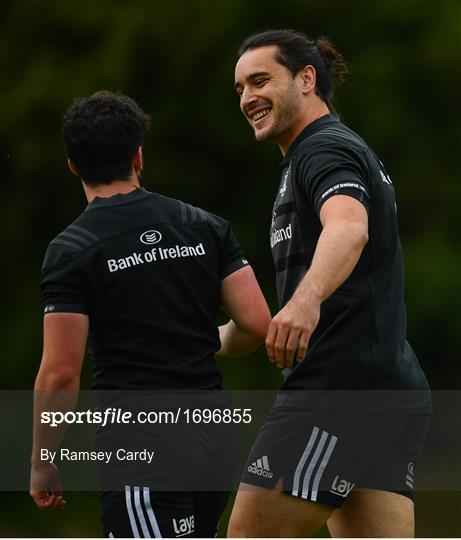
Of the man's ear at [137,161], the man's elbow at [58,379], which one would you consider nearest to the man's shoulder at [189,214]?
the man's ear at [137,161]

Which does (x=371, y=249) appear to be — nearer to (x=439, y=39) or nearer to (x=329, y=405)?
(x=329, y=405)

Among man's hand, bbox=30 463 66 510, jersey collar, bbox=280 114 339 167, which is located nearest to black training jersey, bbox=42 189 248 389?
man's hand, bbox=30 463 66 510

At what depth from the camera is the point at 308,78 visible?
4.52 m

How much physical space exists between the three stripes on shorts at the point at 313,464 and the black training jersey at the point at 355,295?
0.16 meters

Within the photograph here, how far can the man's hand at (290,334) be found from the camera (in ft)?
10.8

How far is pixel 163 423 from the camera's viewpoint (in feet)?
12.0

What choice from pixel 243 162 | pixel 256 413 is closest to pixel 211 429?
pixel 256 413

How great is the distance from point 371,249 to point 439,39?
8.34 metres

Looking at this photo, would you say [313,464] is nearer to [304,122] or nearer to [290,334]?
[290,334]

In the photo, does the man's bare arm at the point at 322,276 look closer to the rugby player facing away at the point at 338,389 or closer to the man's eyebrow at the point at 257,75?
the rugby player facing away at the point at 338,389

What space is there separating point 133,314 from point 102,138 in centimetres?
52

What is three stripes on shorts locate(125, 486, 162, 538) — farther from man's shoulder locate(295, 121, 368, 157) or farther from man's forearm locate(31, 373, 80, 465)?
man's shoulder locate(295, 121, 368, 157)

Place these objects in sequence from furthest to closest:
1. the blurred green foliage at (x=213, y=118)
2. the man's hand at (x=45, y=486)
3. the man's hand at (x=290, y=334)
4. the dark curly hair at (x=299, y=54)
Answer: the blurred green foliage at (x=213, y=118)
the dark curly hair at (x=299, y=54)
the man's hand at (x=45, y=486)
the man's hand at (x=290, y=334)

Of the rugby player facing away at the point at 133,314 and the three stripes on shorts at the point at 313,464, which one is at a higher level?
the rugby player facing away at the point at 133,314
